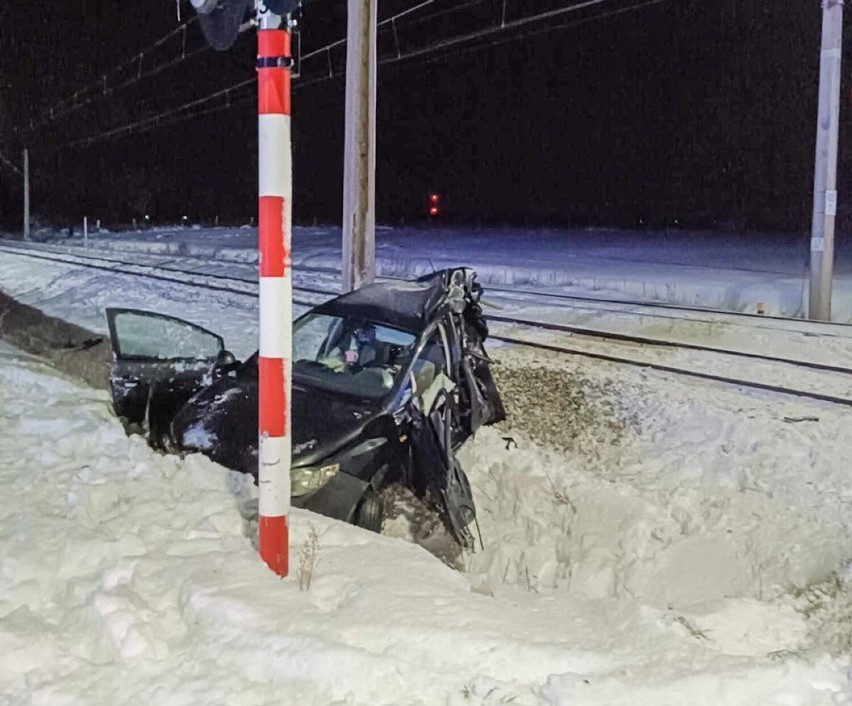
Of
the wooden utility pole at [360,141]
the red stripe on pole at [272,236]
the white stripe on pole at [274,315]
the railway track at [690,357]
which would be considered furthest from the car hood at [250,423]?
the railway track at [690,357]

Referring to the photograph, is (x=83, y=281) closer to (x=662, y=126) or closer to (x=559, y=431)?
(x=559, y=431)

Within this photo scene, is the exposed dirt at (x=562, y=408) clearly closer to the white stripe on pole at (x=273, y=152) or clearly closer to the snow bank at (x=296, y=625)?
the snow bank at (x=296, y=625)

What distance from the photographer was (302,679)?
299 cm

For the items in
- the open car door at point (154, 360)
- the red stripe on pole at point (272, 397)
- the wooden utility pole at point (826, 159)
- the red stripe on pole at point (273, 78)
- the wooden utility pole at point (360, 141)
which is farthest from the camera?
the wooden utility pole at point (826, 159)

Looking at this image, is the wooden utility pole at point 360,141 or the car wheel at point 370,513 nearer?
the car wheel at point 370,513

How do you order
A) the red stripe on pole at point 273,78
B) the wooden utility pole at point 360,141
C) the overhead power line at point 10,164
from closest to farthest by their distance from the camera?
the red stripe on pole at point 273,78, the wooden utility pole at point 360,141, the overhead power line at point 10,164

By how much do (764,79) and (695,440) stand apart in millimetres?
38656

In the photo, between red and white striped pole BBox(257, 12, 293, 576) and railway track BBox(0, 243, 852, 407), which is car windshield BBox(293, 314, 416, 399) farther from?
railway track BBox(0, 243, 852, 407)

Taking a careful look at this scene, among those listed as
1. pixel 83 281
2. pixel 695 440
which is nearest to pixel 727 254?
pixel 83 281

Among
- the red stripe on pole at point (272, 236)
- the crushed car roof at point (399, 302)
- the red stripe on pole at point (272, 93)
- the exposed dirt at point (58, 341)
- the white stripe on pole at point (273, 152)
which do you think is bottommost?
the exposed dirt at point (58, 341)

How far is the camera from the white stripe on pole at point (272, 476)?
3.64 m

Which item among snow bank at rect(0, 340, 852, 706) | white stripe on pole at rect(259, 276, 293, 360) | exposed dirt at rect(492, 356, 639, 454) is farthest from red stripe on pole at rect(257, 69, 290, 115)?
exposed dirt at rect(492, 356, 639, 454)

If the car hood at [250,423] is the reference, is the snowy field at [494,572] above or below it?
below

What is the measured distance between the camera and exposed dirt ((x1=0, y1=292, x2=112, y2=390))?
9.45 meters
